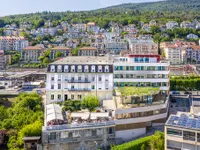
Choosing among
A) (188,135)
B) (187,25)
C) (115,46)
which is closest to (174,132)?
(188,135)

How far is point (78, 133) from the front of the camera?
27.5 meters

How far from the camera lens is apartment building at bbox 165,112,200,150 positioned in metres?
20.8

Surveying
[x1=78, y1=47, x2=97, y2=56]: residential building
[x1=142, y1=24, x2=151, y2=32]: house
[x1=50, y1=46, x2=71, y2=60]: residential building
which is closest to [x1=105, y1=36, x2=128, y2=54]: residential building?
[x1=78, y1=47, x2=97, y2=56]: residential building

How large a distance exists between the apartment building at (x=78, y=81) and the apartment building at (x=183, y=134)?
16.7 metres

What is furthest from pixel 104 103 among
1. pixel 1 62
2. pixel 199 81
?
pixel 1 62

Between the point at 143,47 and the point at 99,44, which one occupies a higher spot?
the point at 99,44

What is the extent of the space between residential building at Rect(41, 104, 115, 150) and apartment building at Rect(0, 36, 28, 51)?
7651cm

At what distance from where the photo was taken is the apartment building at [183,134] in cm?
2078

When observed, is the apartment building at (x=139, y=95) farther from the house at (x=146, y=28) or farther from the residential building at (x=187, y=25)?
the residential building at (x=187, y=25)

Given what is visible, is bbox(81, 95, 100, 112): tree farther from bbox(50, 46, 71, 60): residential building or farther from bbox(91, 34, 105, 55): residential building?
bbox(91, 34, 105, 55): residential building

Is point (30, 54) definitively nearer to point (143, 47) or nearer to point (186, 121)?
point (143, 47)

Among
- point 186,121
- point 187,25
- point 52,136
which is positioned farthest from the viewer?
point 187,25

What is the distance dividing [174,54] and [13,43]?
55571 millimetres

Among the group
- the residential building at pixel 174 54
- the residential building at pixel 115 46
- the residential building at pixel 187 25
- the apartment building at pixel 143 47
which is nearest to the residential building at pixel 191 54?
the residential building at pixel 174 54
